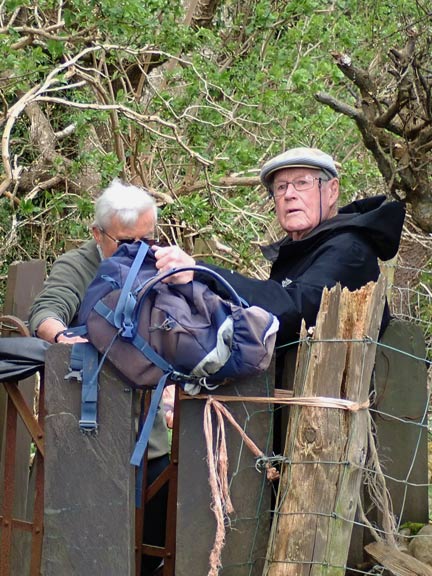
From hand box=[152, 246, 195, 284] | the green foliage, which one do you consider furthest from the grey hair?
the green foliage

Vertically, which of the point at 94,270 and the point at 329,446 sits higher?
the point at 94,270

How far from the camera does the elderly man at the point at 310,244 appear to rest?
3416 mm

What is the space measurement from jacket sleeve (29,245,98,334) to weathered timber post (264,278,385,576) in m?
1.49

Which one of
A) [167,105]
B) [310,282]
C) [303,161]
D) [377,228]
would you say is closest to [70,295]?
[303,161]

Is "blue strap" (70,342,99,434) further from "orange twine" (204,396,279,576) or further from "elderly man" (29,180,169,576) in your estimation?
"elderly man" (29,180,169,576)

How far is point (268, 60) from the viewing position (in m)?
9.09

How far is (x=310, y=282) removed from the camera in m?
3.52

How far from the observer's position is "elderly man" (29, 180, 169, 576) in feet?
13.2

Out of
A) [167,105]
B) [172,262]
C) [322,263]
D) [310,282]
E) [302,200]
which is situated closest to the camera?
[172,262]

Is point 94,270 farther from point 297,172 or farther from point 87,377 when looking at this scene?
point 87,377

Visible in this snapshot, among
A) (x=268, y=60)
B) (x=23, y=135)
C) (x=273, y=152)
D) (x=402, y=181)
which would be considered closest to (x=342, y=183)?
(x=273, y=152)

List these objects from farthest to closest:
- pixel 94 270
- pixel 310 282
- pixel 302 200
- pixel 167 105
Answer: pixel 167 105, pixel 94 270, pixel 302 200, pixel 310 282

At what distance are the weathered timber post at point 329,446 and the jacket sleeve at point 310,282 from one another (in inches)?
11.2

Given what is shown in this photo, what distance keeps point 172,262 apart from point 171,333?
0.26 meters
